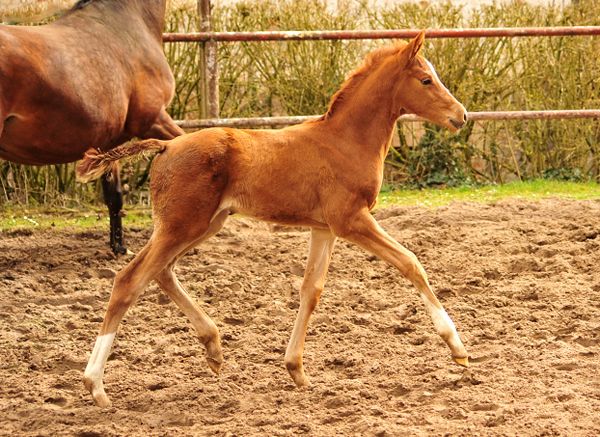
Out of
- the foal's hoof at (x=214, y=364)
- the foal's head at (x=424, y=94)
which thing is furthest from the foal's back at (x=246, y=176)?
the foal's hoof at (x=214, y=364)

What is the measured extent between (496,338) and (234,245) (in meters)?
2.56

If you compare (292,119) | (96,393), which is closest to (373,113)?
(96,393)

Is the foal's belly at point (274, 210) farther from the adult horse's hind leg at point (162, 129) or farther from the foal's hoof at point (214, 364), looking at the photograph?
the adult horse's hind leg at point (162, 129)

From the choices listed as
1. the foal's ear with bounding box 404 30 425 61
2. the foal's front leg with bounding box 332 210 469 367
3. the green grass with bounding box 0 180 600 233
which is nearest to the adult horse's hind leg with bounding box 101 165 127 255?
the green grass with bounding box 0 180 600 233

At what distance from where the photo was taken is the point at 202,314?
335 cm

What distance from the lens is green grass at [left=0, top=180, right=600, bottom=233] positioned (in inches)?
257

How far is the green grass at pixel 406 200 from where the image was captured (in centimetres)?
652

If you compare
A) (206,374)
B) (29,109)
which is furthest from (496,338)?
(29,109)

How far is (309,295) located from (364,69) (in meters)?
1.14

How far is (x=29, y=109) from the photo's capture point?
4457mm

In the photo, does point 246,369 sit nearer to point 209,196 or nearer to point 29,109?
point 209,196

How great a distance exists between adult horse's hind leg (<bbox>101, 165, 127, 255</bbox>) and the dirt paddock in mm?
162

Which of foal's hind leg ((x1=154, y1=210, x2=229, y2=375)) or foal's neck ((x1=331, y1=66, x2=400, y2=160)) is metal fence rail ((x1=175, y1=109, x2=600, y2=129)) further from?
foal's hind leg ((x1=154, y1=210, x2=229, y2=375))

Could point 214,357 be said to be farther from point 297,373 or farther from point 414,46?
point 414,46
